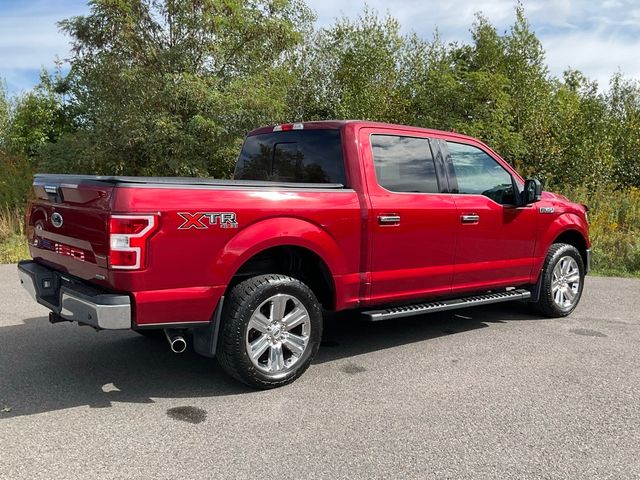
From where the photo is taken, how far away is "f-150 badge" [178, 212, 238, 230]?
11.7 ft

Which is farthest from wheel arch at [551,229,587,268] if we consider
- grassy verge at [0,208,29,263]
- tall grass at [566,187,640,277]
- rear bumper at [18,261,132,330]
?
grassy verge at [0,208,29,263]

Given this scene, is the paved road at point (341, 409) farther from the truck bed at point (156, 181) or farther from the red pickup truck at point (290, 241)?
the truck bed at point (156, 181)

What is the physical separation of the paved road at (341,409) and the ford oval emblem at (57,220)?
115cm

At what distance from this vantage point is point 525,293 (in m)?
5.96

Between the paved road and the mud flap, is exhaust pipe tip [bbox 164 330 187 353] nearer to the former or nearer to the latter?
the mud flap

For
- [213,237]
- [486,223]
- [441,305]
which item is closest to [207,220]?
[213,237]

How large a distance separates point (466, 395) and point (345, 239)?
1426 mm

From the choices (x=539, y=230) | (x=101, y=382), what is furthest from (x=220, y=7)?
(x=101, y=382)

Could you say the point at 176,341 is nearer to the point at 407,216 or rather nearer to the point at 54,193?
the point at 54,193

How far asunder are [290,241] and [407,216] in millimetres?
1181

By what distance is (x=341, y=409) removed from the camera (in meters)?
3.78

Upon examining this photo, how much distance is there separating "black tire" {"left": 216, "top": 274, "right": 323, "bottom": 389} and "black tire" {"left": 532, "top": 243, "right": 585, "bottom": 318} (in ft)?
10.2

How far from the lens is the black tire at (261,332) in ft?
12.7

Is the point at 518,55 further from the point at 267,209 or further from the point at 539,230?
the point at 267,209
